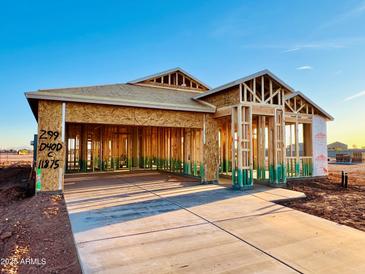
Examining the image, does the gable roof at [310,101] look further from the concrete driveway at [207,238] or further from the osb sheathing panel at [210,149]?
the concrete driveway at [207,238]

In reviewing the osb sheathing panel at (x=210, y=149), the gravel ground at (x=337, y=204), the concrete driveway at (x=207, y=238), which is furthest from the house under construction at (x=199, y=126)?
the concrete driveway at (x=207, y=238)

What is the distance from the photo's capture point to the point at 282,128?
9852 mm

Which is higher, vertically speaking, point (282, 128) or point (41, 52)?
point (41, 52)

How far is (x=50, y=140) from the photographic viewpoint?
25.1 ft

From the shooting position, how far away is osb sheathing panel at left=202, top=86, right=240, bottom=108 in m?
9.20

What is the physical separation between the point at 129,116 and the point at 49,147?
9.65ft

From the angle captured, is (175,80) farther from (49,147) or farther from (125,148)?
(49,147)

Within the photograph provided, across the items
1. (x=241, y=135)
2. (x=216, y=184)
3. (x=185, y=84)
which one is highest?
(x=185, y=84)

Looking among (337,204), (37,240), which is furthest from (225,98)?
(37,240)

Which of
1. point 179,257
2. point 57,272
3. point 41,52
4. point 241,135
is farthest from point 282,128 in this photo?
point 41,52

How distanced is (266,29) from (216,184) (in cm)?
760

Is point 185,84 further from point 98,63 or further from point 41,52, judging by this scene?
point 41,52

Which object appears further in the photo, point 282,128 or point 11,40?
point 11,40

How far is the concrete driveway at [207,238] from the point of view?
3.06m
